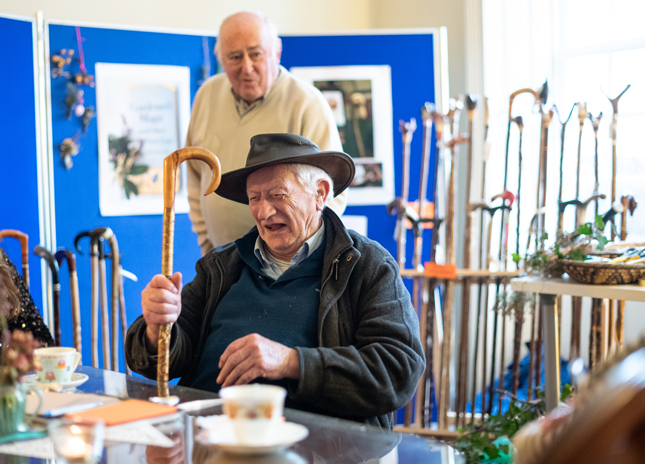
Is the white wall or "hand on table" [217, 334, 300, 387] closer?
"hand on table" [217, 334, 300, 387]

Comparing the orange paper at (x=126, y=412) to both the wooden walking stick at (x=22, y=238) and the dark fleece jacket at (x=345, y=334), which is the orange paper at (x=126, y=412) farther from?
the wooden walking stick at (x=22, y=238)

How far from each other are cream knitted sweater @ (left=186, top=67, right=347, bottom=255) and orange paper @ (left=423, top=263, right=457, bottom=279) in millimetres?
833

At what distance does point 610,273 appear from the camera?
2.16 metres

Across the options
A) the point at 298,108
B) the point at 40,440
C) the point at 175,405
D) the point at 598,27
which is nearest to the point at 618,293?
the point at 298,108

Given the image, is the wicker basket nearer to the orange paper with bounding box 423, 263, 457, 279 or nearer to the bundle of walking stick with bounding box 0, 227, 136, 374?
the orange paper with bounding box 423, 263, 457, 279

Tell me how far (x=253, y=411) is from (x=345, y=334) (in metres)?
0.71

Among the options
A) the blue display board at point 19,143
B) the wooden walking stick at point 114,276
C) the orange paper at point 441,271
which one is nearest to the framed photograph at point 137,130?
the blue display board at point 19,143

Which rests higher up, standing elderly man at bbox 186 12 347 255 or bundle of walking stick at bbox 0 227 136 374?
standing elderly man at bbox 186 12 347 255

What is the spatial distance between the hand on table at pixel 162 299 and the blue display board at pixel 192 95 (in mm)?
2054

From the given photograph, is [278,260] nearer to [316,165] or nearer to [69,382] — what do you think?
[316,165]

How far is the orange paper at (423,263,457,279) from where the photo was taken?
303 centimetres

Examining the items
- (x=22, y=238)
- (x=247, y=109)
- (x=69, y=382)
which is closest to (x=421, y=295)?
(x=247, y=109)

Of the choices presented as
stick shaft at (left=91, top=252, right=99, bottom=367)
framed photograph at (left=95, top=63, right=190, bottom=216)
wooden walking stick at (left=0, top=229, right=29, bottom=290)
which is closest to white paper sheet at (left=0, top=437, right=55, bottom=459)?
wooden walking stick at (left=0, top=229, right=29, bottom=290)

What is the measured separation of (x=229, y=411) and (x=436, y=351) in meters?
2.37
